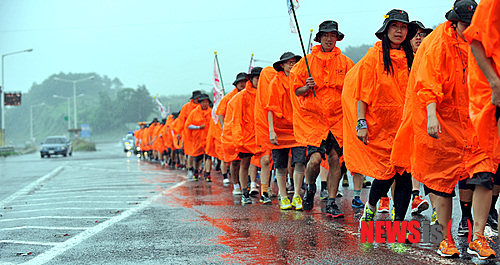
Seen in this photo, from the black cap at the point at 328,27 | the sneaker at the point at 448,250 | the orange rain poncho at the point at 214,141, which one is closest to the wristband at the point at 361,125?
the sneaker at the point at 448,250

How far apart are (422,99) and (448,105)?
0.22 metres

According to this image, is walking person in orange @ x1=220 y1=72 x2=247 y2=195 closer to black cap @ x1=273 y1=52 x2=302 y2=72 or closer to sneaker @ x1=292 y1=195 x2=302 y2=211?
black cap @ x1=273 y1=52 x2=302 y2=72

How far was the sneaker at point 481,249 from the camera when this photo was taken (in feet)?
14.1

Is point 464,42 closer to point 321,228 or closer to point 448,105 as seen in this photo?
point 448,105

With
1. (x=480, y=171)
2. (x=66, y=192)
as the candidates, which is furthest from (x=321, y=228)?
(x=66, y=192)

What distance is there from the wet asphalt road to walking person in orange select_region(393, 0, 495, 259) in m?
0.37

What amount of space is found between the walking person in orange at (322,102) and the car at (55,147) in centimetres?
3419

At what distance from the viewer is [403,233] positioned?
16.7 ft

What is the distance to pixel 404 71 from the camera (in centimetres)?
575

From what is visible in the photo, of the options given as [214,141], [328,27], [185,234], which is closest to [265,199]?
[328,27]

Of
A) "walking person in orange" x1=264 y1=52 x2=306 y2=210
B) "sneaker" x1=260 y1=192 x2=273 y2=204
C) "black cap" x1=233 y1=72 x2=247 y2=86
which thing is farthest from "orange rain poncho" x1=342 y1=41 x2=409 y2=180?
"black cap" x1=233 y1=72 x2=247 y2=86

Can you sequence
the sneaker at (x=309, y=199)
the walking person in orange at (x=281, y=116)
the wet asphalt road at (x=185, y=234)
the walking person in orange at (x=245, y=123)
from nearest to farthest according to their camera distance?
the wet asphalt road at (x=185, y=234), the sneaker at (x=309, y=199), the walking person in orange at (x=281, y=116), the walking person in orange at (x=245, y=123)

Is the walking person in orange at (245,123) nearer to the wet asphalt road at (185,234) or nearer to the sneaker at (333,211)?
the wet asphalt road at (185,234)

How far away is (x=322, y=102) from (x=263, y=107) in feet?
3.95
